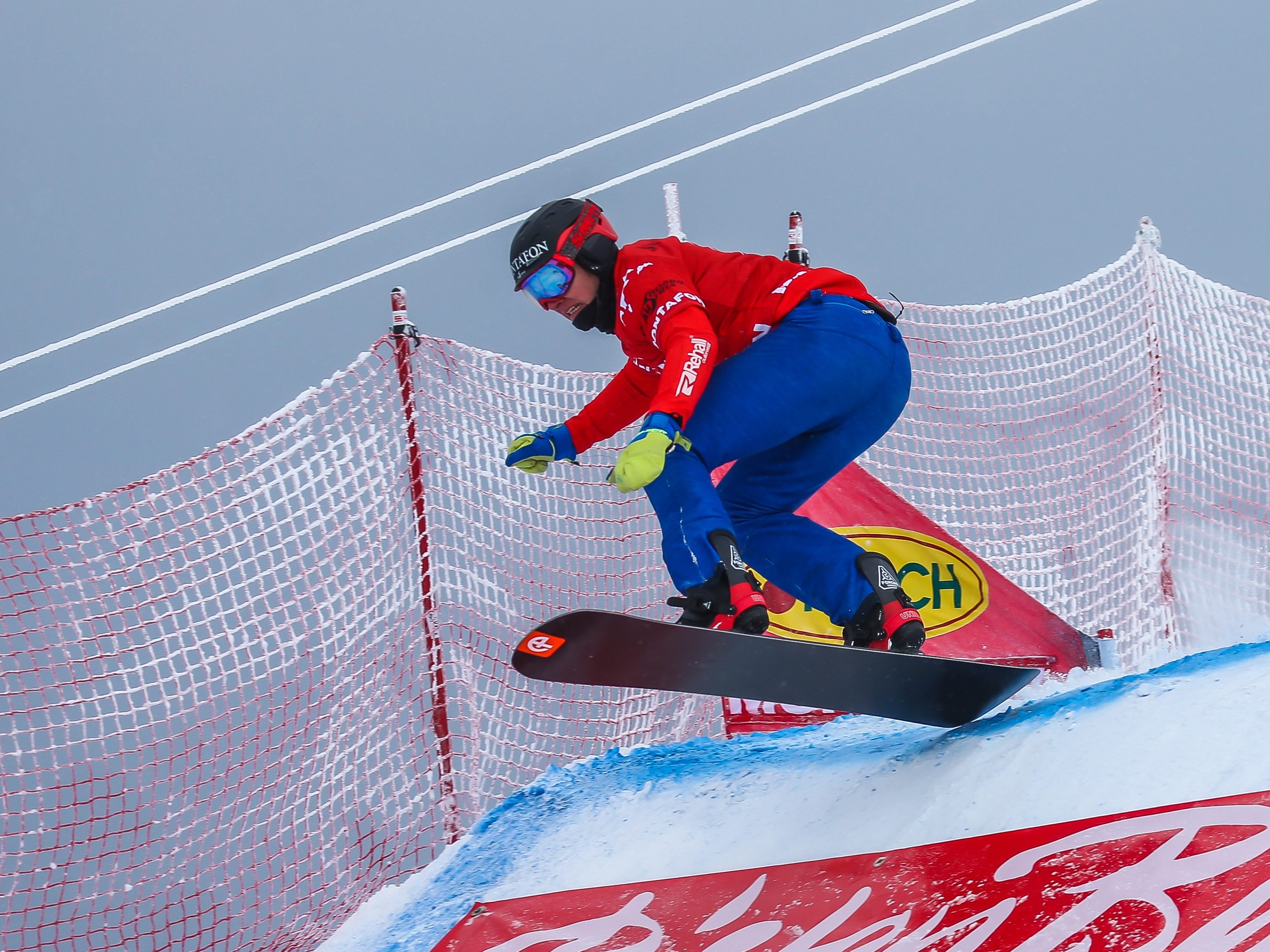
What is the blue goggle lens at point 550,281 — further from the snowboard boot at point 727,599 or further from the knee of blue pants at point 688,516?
the snowboard boot at point 727,599

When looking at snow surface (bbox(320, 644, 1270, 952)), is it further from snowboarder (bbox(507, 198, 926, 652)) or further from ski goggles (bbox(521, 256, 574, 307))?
ski goggles (bbox(521, 256, 574, 307))

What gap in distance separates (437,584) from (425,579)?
0.05 m

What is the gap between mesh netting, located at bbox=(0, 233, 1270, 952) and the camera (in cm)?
297

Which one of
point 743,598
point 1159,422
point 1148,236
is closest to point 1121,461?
point 1159,422

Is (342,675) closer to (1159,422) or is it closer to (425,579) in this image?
(425,579)

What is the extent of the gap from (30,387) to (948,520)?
5.22 meters

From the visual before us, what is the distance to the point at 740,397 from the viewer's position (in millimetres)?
2215

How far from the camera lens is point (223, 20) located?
6.93m

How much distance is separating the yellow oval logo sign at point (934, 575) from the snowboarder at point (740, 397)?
1.16 meters

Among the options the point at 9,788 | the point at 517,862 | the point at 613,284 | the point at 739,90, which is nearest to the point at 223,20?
the point at 739,90

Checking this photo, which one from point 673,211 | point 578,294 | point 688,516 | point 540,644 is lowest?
point 540,644

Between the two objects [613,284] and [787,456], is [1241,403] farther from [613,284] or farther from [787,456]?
[613,284]

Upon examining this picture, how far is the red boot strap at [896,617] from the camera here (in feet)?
7.23

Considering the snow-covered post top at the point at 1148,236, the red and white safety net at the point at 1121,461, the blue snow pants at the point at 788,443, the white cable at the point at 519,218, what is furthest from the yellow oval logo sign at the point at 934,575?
the white cable at the point at 519,218
